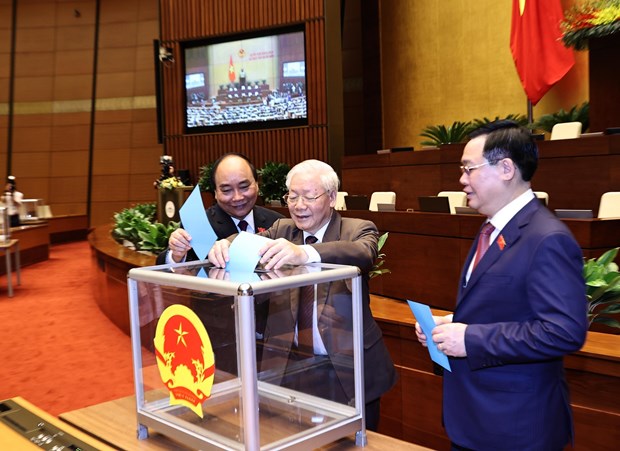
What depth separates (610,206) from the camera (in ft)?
14.6

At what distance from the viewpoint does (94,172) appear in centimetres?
1337

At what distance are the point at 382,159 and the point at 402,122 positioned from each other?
10.5ft

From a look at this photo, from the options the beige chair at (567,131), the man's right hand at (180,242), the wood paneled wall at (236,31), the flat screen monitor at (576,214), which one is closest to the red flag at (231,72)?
the wood paneled wall at (236,31)

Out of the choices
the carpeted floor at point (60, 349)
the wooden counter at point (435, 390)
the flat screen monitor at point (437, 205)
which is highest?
the flat screen monitor at point (437, 205)

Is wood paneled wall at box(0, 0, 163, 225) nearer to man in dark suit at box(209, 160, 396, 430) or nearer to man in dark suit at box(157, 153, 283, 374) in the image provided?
man in dark suit at box(157, 153, 283, 374)

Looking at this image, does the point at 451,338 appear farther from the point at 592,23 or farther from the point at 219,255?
the point at 592,23

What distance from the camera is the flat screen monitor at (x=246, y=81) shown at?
9844 millimetres

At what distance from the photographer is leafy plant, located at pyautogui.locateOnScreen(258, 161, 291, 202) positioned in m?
8.72

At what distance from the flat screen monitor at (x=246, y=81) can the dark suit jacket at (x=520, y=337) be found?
8.61 m

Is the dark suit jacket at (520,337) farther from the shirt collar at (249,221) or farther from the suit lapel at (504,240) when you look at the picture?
the shirt collar at (249,221)

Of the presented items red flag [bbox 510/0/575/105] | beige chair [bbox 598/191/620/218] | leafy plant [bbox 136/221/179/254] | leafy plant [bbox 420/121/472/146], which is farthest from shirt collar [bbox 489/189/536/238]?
red flag [bbox 510/0/575/105]

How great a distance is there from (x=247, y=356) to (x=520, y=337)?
60 cm

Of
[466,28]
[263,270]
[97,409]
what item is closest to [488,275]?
[263,270]

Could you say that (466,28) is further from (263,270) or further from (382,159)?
(263,270)
